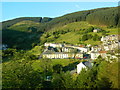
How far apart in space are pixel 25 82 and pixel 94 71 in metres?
11.0

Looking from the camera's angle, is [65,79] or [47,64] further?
[47,64]

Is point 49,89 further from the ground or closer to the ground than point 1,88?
closer to the ground

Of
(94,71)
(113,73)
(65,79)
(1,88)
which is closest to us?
(1,88)

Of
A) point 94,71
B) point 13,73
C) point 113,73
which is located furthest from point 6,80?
point 94,71

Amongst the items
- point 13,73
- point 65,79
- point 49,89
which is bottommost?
point 49,89

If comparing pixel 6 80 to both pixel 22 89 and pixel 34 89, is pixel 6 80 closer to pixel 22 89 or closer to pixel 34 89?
pixel 22 89

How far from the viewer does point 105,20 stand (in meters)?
96.8

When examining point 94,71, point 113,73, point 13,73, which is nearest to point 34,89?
point 13,73

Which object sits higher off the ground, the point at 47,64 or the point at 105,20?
the point at 105,20

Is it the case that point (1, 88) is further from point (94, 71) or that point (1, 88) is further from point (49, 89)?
point (94, 71)

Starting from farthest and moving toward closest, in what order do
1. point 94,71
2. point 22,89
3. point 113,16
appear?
point 113,16, point 94,71, point 22,89

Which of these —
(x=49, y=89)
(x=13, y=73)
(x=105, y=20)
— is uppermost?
(x=105, y=20)

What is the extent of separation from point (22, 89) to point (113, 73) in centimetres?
982

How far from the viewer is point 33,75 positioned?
636 inches
